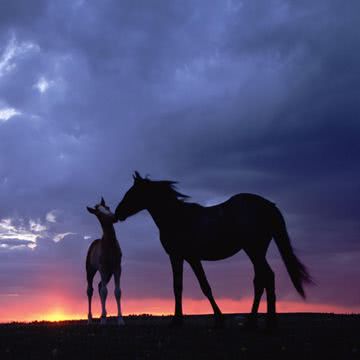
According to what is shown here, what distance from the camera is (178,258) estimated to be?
14703mm

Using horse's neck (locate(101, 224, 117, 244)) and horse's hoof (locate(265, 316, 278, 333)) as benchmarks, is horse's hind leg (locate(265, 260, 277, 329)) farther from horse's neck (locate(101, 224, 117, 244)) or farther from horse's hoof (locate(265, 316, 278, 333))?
horse's neck (locate(101, 224, 117, 244))

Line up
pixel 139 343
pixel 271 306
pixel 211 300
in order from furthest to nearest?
pixel 211 300 → pixel 271 306 → pixel 139 343

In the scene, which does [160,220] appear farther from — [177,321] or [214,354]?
[214,354]

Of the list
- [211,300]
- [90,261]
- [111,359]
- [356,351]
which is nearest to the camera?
[111,359]

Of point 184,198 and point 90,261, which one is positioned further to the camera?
point 90,261

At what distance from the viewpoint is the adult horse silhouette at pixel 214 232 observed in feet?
44.6

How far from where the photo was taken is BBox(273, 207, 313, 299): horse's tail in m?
14.1

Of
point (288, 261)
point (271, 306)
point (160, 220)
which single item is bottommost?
point (271, 306)

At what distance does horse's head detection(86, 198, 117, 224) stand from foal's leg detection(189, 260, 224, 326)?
377 cm

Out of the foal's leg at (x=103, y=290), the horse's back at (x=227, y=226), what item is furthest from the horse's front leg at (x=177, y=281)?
the foal's leg at (x=103, y=290)

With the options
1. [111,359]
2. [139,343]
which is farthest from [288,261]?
[111,359]

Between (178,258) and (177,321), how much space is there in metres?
1.67

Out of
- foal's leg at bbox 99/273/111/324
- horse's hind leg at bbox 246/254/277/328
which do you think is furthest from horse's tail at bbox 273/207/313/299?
foal's leg at bbox 99/273/111/324

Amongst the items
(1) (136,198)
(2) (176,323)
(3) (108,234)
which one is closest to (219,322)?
(2) (176,323)
